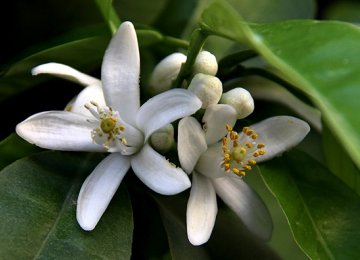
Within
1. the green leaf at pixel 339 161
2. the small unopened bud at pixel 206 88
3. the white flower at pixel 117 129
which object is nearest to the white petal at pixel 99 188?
the white flower at pixel 117 129

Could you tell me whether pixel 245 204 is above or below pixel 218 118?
below

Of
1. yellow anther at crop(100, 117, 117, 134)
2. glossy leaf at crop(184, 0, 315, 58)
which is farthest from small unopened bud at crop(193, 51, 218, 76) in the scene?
glossy leaf at crop(184, 0, 315, 58)

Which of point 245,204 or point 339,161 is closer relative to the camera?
point 245,204

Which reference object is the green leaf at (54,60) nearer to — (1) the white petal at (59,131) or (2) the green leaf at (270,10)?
(1) the white petal at (59,131)

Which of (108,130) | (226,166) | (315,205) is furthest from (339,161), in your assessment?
(108,130)

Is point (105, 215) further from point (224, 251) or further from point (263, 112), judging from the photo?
point (263, 112)

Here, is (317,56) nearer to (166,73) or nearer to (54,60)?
(166,73)

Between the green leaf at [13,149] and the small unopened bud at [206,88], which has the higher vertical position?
the small unopened bud at [206,88]
